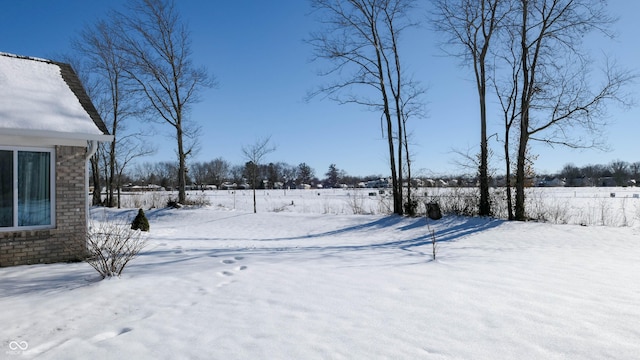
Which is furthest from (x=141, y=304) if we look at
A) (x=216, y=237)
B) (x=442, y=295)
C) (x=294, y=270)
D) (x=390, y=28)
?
(x=390, y=28)

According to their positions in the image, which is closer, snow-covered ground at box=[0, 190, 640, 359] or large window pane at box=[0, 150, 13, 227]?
snow-covered ground at box=[0, 190, 640, 359]

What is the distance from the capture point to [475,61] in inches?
547

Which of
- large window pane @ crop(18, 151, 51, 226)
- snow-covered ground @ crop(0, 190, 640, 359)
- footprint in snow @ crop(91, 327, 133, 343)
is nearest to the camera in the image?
snow-covered ground @ crop(0, 190, 640, 359)

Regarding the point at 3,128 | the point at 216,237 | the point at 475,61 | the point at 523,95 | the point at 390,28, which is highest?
the point at 390,28

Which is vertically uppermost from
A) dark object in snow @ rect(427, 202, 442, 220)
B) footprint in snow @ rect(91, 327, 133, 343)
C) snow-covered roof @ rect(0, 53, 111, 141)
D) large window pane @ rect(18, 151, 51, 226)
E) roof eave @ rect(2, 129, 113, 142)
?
snow-covered roof @ rect(0, 53, 111, 141)

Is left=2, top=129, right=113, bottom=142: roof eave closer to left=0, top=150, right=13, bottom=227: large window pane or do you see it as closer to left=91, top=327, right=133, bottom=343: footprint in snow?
left=0, top=150, right=13, bottom=227: large window pane

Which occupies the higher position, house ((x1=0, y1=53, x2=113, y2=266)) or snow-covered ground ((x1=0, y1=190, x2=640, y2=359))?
house ((x1=0, y1=53, x2=113, y2=266))

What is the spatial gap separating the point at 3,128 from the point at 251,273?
442 centimetres

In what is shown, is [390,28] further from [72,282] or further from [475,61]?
[72,282]

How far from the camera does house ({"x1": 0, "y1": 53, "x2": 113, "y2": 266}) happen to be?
602 centimetres

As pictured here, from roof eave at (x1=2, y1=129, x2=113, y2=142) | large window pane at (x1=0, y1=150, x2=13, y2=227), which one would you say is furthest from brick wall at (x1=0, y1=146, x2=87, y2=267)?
roof eave at (x1=2, y1=129, x2=113, y2=142)

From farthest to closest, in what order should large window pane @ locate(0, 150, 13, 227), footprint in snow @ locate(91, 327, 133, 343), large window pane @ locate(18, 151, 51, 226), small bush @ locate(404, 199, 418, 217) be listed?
small bush @ locate(404, 199, 418, 217)
large window pane @ locate(18, 151, 51, 226)
large window pane @ locate(0, 150, 13, 227)
footprint in snow @ locate(91, 327, 133, 343)

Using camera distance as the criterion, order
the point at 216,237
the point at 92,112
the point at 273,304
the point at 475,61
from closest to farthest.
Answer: the point at 273,304, the point at 92,112, the point at 216,237, the point at 475,61

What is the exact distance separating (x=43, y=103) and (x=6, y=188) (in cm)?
169
